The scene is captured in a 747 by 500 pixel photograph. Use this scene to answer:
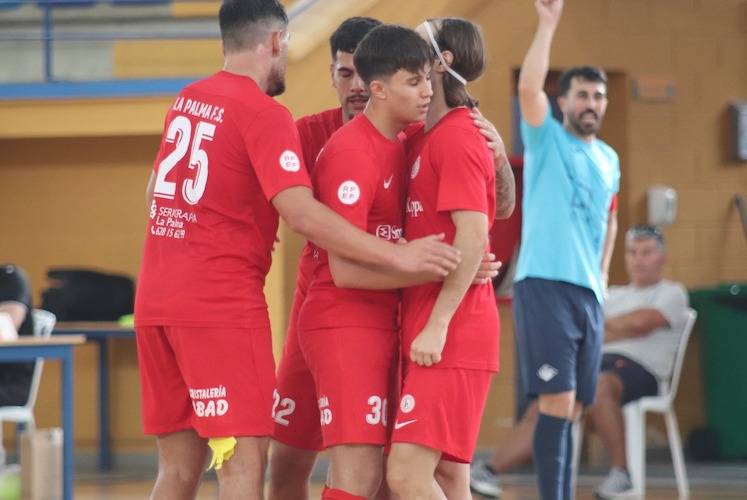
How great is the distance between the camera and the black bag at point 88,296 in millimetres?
9211

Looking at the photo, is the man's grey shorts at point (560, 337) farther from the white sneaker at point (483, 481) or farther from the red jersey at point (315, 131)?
the white sneaker at point (483, 481)

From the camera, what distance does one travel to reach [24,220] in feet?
32.0

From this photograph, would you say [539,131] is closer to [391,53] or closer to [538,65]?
[538,65]

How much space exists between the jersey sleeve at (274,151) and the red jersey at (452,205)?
0.34 metres

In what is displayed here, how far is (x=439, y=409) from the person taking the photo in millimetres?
3859

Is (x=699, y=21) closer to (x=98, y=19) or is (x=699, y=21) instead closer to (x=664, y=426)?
(x=664, y=426)

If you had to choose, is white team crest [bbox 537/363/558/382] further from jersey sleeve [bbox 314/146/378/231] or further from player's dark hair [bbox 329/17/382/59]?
jersey sleeve [bbox 314/146/378/231]

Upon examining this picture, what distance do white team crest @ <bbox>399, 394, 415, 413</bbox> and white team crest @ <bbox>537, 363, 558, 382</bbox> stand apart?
1938 millimetres

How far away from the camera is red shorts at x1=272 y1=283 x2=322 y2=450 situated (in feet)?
14.3

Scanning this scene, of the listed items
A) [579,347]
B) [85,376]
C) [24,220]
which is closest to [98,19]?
[24,220]

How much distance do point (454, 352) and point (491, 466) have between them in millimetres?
4161

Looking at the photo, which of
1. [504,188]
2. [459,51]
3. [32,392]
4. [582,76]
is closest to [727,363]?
[582,76]

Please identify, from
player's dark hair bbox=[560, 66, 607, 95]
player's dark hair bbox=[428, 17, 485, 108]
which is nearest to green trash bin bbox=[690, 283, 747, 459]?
player's dark hair bbox=[560, 66, 607, 95]

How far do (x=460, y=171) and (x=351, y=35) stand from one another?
82 cm
